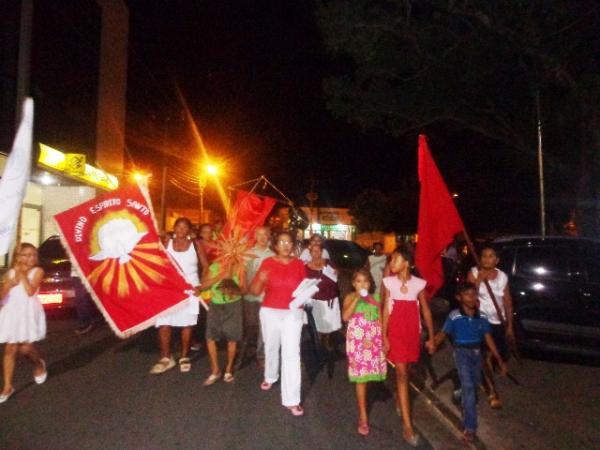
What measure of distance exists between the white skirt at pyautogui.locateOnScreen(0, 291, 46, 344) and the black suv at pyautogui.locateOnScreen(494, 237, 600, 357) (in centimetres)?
598

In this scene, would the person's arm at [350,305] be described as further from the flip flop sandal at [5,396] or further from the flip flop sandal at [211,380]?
the flip flop sandal at [5,396]

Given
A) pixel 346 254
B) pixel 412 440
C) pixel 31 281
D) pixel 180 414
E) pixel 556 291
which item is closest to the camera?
pixel 412 440

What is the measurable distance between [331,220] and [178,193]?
1674 centimetres

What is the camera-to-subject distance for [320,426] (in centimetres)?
536

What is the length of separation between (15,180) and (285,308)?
2.69 m

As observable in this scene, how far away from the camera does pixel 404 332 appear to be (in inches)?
198

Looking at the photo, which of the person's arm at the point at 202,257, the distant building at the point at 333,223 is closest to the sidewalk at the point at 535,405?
the person's arm at the point at 202,257

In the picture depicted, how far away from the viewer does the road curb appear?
4961 mm

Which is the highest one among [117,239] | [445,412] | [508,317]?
[117,239]

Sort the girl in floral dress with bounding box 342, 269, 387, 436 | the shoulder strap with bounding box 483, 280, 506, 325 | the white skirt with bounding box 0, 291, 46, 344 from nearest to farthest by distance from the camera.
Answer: the girl in floral dress with bounding box 342, 269, 387, 436
the white skirt with bounding box 0, 291, 46, 344
the shoulder strap with bounding box 483, 280, 506, 325

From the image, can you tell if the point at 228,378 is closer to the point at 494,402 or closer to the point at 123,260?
the point at 123,260

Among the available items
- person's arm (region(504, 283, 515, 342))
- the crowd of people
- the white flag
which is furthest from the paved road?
the white flag

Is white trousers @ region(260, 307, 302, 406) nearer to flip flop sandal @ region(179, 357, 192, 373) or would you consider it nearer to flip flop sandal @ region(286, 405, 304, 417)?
flip flop sandal @ region(286, 405, 304, 417)

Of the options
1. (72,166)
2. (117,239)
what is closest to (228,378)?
(117,239)
